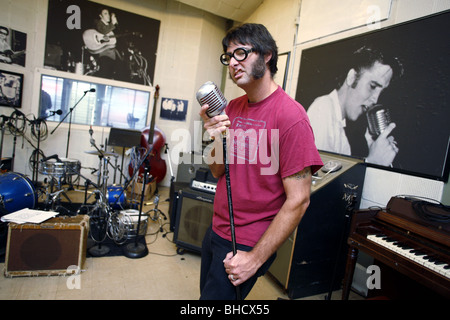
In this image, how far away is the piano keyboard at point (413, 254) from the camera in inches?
52.4

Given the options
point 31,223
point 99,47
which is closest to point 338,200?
point 31,223

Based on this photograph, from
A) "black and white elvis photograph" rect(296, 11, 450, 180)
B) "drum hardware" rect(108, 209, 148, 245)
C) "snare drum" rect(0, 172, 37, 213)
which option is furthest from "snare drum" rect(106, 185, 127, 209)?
"black and white elvis photograph" rect(296, 11, 450, 180)

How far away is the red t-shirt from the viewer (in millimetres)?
943

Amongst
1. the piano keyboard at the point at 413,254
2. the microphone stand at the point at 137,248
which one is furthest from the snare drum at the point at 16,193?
the piano keyboard at the point at 413,254

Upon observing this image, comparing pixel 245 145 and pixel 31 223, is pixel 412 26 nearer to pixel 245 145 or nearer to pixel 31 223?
pixel 245 145

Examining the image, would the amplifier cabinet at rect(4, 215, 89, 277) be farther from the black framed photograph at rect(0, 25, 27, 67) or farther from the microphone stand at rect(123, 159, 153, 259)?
the black framed photograph at rect(0, 25, 27, 67)

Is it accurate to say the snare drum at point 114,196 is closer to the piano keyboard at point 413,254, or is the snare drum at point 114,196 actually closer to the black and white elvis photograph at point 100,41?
the black and white elvis photograph at point 100,41

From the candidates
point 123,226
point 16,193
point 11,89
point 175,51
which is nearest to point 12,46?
point 11,89

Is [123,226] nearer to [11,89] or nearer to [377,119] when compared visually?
[377,119]

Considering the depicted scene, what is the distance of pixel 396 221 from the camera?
1712mm

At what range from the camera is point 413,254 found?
1469 mm

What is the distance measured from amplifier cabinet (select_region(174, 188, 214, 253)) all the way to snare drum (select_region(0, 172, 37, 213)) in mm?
1754

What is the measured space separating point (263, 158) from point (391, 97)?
177cm

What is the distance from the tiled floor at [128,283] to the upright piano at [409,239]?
95 cm
